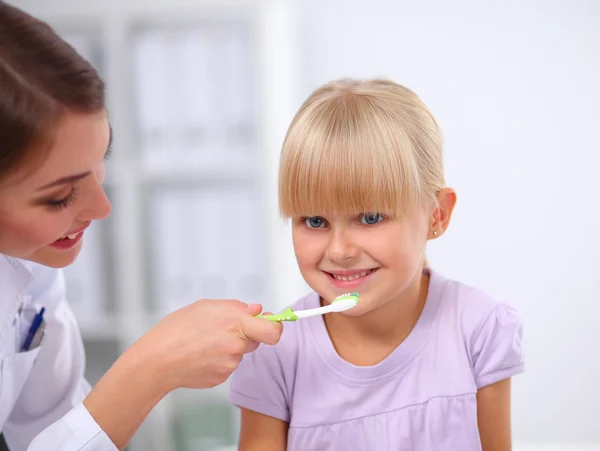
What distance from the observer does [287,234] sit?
8.25 feet

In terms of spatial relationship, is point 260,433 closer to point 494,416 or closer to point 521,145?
point 494,416

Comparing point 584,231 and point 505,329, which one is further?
point 584,231

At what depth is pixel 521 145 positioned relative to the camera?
2.65 meters

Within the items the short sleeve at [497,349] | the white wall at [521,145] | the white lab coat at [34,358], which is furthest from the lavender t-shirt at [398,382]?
the white wall at [521,145]

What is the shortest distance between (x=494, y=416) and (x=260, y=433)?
391 mm

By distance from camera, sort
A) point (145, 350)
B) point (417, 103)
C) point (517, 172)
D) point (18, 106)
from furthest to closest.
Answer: point (517, 172) < point (417, 103) < point (145, 350) < point (18, 106)

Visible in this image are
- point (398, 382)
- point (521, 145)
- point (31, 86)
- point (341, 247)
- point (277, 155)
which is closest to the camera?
point (31, 86)

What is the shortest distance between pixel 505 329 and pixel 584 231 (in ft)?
5.42

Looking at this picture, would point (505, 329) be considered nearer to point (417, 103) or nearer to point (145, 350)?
point (417, 103)

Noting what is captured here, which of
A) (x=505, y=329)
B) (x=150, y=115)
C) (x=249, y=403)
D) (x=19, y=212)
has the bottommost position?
(x=249, y=403)

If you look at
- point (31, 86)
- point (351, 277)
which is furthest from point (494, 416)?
point (31, 86)

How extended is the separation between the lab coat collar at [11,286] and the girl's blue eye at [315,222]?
49cm

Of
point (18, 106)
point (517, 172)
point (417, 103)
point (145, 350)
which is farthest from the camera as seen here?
point (517, 172)

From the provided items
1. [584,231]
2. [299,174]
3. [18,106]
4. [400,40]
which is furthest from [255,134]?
[18,106]
